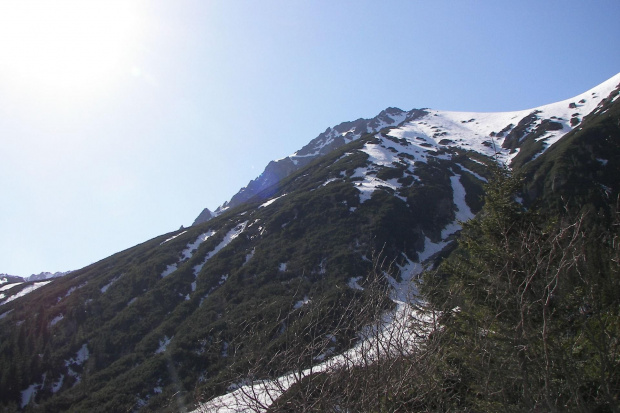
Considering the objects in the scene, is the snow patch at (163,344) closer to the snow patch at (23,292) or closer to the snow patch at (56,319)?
A: the snow patch at (56,319)

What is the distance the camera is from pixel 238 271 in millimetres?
35375

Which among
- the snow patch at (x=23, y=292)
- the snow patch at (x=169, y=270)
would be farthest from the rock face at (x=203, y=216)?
the snow patch at (x=169, y=270)

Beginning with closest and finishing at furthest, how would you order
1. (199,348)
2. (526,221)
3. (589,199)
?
(526,221) → (199,348) → (589,199)

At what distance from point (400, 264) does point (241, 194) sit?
71.7 m

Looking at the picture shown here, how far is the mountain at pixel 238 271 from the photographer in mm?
25719

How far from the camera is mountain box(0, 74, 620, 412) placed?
2572 centimetres

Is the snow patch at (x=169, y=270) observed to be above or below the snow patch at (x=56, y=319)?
above

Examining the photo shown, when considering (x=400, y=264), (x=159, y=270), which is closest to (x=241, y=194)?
(x=159, y=270)

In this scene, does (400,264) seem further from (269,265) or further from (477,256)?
(477,256)

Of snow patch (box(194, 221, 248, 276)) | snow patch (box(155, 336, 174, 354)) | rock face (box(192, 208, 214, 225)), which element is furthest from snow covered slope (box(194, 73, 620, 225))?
snow patch (box(155, 336, 174, 354))

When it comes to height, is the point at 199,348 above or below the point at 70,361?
below

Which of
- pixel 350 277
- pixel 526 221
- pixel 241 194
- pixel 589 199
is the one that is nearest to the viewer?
pixel 526 221

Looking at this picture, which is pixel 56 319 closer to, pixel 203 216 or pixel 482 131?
pixel 203 216

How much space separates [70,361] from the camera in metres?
29.2
